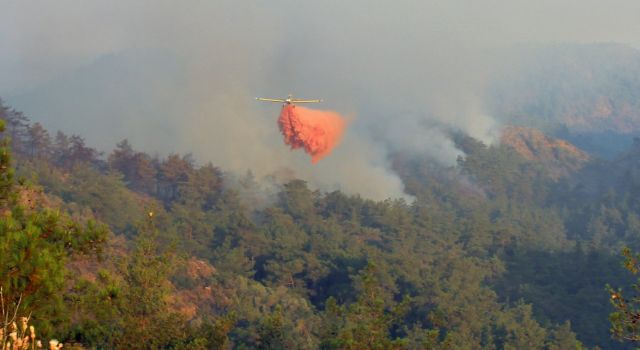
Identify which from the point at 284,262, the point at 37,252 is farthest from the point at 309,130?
the point at 37,252

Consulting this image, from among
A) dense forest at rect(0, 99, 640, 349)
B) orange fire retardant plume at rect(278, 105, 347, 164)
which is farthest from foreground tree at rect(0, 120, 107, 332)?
orange fire retardant plume at rect(278, 105, 347, 164)

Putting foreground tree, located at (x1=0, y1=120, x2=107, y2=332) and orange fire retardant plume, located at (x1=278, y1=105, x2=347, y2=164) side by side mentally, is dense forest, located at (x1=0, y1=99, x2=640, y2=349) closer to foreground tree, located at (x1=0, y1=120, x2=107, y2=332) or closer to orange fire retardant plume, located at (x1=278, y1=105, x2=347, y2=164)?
foreground tree, located at (x1=0, y1=120, x2=107, y2=332)

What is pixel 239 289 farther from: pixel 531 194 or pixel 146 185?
pixel 531 194

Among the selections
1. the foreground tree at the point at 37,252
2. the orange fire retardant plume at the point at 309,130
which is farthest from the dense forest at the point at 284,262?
the orange fire retardant plume at the point at 309,130

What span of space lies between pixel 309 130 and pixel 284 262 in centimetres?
3375

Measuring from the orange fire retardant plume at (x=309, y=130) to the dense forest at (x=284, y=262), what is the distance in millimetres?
12505

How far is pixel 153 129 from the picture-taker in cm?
17600

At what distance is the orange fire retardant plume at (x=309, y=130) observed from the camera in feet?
216

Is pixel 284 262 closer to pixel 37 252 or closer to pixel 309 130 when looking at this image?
pixel 309 130

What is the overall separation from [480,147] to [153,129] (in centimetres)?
7893

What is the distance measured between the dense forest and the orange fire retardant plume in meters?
12.5

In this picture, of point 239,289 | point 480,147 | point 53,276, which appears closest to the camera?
point 53,276

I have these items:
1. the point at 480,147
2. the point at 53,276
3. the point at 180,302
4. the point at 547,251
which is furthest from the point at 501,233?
the point at 53,276

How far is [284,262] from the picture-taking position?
97812 mm
